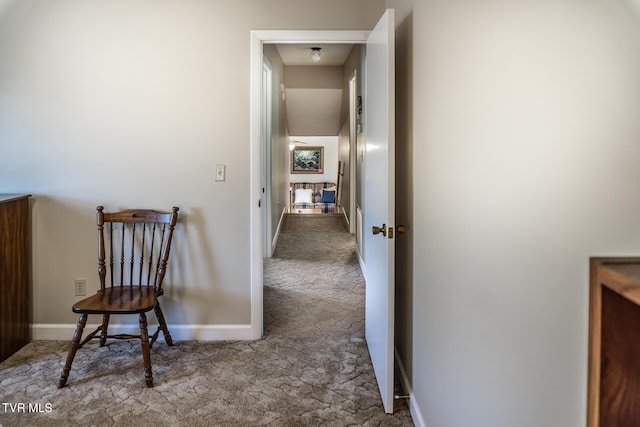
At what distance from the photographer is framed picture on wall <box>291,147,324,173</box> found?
45.2 feet

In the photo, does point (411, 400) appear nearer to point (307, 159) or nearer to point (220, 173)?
point (220, 173)

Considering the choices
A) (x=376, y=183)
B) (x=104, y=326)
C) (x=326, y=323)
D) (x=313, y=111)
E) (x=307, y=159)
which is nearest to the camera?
(x=376, y=183)

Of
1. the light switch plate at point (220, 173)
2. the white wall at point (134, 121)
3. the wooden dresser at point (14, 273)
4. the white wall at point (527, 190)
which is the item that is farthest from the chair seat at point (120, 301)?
the white wall at point (527, 190)

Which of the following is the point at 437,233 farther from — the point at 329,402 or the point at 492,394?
the point at 329,402

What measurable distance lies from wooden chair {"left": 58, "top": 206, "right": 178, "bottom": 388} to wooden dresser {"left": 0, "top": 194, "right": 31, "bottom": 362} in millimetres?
478

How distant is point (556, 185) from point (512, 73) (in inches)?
12.2

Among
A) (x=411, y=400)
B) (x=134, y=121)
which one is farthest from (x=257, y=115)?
(x=411, y=400)

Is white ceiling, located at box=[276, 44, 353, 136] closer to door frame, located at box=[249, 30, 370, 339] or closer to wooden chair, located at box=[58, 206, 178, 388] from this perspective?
door frame, located at box=[249, 30, 370, 339]

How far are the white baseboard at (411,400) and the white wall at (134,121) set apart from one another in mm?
1182

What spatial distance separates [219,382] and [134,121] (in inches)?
67.1

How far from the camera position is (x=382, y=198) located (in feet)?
7.04

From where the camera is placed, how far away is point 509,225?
40.1 inches

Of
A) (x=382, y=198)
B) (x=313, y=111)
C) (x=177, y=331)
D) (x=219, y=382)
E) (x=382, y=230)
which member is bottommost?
(x=219, y=382)

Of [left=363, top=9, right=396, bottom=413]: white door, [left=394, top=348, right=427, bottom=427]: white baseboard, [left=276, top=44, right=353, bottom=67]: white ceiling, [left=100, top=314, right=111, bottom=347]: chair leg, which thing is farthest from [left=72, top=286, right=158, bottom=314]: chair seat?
[left=276, top=44, right=353, bottom=67]: white ceiling
